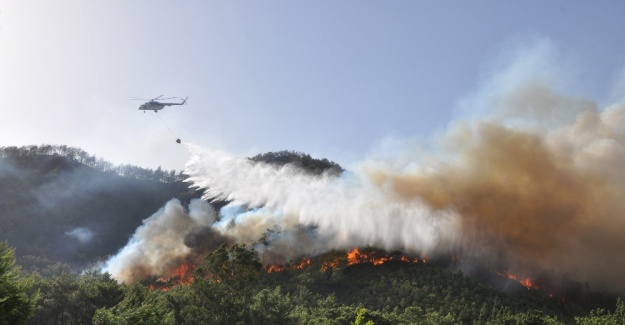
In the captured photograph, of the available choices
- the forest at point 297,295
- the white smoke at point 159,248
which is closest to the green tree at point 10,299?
the forest at point 297,295

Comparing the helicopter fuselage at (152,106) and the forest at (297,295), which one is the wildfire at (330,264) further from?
the helicopter fuselage at (152,106)

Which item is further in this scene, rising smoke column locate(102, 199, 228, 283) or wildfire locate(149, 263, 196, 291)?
rising smoke column locate(102, 199, 228, 283)

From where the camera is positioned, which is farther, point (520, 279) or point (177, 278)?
point (520, 279)

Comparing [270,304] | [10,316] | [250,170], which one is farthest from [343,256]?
[10,316]

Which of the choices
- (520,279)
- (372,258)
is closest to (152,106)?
(372,258)

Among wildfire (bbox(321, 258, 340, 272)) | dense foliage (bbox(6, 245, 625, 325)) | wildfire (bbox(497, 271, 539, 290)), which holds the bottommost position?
dense foliage (bbox(6, 245, 625, 325))

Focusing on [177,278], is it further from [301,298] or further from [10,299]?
[10,299]

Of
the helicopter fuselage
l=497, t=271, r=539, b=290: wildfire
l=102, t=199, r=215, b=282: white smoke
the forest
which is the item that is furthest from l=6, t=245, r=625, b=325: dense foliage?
the helicopter fuselage

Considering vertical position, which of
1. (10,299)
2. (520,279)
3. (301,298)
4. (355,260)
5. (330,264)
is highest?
(520,279)

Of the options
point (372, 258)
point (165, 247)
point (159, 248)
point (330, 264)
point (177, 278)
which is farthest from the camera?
point (159, 248)

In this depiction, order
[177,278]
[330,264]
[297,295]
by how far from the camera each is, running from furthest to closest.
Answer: [177,278] < [330,264] < [297,295]

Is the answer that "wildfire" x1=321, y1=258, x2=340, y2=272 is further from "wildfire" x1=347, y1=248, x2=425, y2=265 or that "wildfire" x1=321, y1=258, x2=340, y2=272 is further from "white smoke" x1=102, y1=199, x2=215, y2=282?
"white smoke" x1=102, y1=199, x2=215, y2=282

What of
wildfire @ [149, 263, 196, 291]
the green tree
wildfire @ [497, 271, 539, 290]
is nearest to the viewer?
the green tree

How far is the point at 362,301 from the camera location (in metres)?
124
